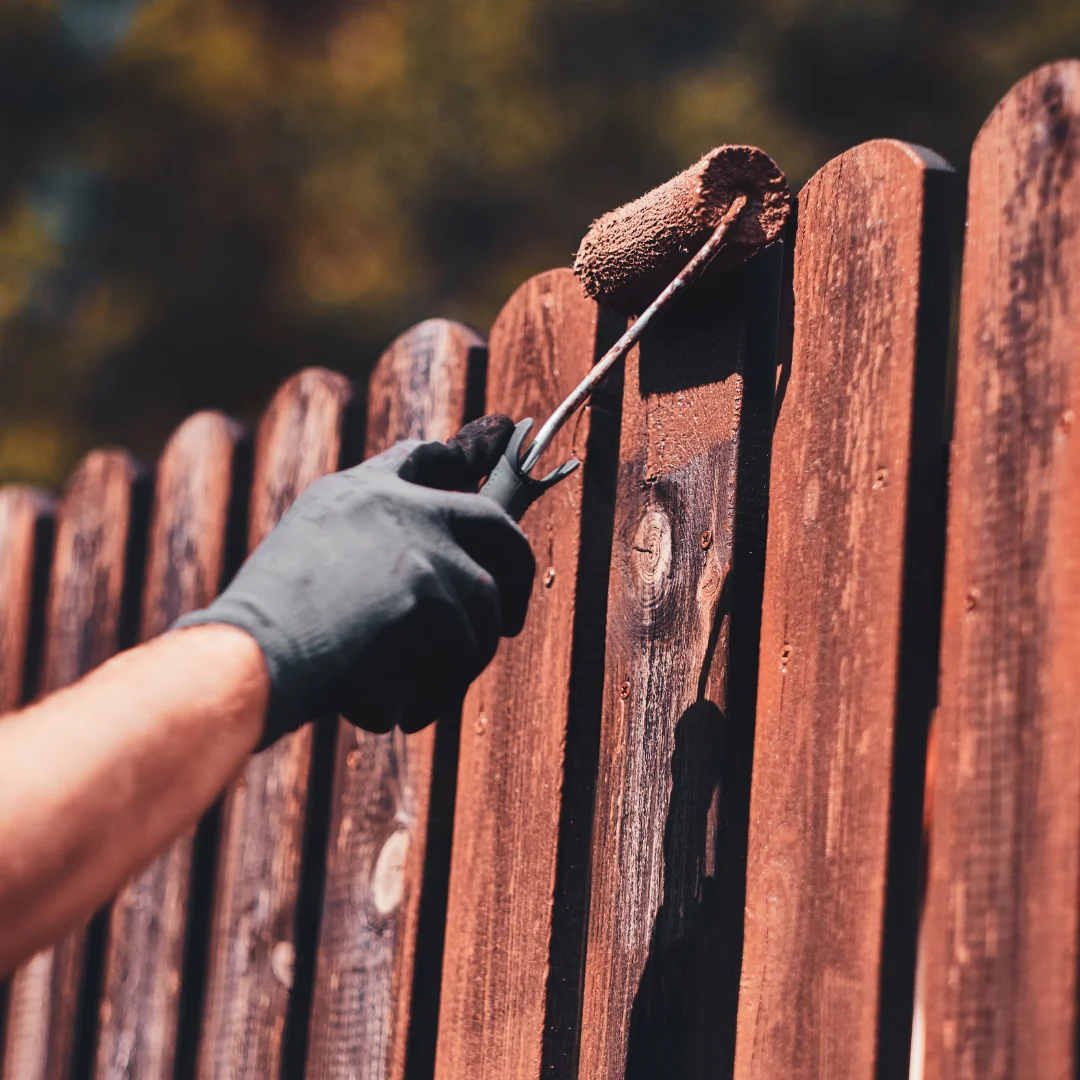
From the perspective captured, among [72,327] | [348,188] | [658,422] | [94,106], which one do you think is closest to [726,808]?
[658,422]

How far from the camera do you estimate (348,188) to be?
8258mm

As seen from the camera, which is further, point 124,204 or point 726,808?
point 124,204

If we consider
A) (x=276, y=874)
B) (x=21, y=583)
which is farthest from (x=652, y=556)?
(x=21, y=583)

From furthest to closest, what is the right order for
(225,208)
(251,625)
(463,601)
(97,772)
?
(225,208) → (463,601) → (251,625) → (97,772)

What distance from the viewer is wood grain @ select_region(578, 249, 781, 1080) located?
1397 millimetres

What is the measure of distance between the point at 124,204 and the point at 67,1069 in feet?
24.8

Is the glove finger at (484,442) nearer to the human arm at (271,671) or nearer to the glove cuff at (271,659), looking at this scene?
the human arm at (271,671)

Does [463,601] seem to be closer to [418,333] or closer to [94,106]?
[418,333]

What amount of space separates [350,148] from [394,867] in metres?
7.30

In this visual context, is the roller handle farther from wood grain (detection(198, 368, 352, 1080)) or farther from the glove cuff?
wood grain (detection(198, 368, 352, 1080))

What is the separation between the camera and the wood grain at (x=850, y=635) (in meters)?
1.21

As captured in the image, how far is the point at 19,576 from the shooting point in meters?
2.82

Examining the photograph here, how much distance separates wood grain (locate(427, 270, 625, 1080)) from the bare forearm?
493mm

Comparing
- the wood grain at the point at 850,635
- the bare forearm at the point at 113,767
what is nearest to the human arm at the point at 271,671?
the bare forearm at the point at 113,767
